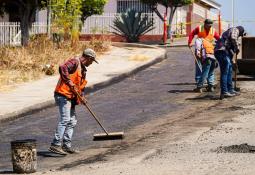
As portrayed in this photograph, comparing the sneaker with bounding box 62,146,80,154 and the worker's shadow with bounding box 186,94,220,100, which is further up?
the worker's shadow with bounding box 186,94,220,100

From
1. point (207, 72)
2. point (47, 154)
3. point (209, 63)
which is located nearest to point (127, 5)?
point (209, 63)

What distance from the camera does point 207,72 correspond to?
18.0 m

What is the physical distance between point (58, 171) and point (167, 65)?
50.9ft

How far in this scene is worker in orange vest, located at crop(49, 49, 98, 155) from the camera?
11.0 m

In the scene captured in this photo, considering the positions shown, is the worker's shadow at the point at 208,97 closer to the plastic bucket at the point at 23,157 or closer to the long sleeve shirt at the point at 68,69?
the long sleeve shirt at the point at 68,69

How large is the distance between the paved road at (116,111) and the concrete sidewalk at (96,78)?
0.73ft

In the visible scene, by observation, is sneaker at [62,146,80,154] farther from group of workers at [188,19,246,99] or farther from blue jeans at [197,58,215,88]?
blue jeans at [197,58,215,88]

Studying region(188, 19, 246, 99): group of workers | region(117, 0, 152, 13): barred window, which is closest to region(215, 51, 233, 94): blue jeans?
region(188, 19, 246, 99): group of workers

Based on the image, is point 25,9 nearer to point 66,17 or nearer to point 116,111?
point 66,17

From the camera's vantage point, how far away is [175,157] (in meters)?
10.3

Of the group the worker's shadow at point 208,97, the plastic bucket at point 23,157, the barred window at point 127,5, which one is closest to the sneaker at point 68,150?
the plastic bucket at point 23,157

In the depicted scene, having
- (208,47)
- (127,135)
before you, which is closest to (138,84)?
(208,47)

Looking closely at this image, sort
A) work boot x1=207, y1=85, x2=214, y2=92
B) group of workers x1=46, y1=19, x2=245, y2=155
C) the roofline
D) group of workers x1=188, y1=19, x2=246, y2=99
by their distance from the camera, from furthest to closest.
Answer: the roofline
work boot x1=207, y1=85, x2=214, y2=92
group of workers x1=188, y1=19, x2=246, y2=99
group of workers x1=46, y1=19, x2=245, y2=155

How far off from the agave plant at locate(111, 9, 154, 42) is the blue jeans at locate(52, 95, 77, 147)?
85.7 feet
